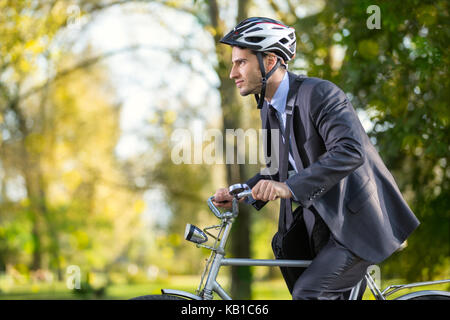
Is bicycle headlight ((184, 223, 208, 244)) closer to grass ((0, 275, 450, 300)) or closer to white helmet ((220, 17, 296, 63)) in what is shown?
white helmet ((220, 17, 296, 63))

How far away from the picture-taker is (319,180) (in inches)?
99.7

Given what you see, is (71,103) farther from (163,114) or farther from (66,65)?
(163,114)

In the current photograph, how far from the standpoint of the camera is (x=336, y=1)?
6863 millimetres

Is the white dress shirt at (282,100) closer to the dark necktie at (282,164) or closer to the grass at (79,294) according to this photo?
the dark necktie at (282,164)

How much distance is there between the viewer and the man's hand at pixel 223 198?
2959mm

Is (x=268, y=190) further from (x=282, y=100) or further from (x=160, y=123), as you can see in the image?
(x=160, y=123)

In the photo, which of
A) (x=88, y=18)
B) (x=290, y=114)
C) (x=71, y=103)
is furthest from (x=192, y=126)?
(x=290, y=114)

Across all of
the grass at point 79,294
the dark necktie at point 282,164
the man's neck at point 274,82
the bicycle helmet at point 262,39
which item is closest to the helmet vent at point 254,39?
the bicycle helmet at point 262,39

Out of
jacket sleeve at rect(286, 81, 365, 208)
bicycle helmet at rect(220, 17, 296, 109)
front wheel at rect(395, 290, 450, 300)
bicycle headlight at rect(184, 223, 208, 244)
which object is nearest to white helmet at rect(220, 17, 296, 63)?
bicycle helmet at rect(220, 17, 296, 109)

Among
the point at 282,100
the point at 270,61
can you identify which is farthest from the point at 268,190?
the point at 270,61

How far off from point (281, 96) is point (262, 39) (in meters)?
0.30

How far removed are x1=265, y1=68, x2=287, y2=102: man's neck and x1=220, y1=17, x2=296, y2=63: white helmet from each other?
0.09m

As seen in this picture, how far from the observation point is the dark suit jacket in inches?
99.5

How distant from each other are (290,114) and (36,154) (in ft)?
41.7
